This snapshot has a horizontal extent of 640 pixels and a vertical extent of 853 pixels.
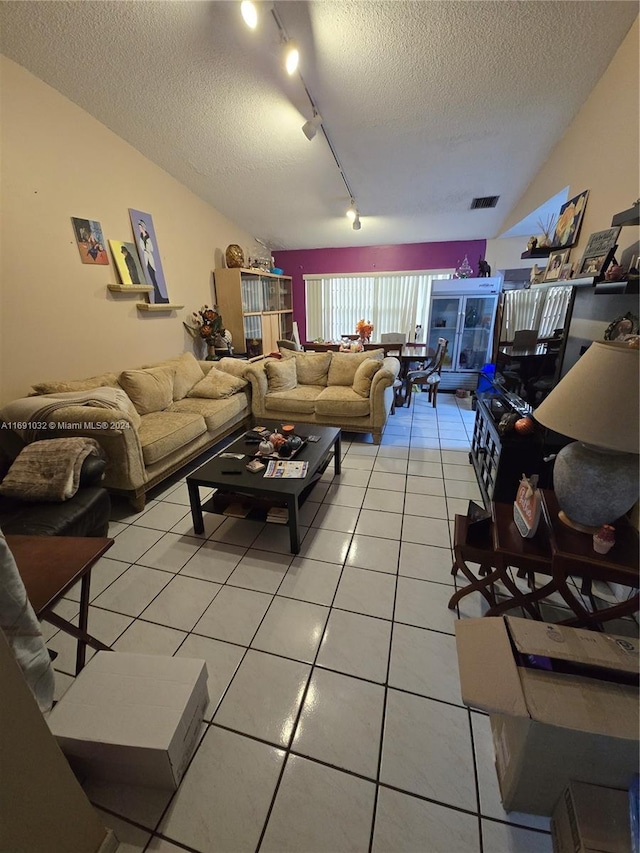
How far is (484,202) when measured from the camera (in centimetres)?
396

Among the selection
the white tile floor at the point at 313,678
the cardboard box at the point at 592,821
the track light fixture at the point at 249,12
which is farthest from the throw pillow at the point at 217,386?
the cardboard box at the point at 592,821

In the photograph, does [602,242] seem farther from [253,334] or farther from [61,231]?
[253,334]

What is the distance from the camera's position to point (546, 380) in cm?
206

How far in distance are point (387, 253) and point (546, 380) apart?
4.42m

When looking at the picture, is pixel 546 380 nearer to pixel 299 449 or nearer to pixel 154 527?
pixel 299 449

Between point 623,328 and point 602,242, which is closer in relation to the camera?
point 623,328

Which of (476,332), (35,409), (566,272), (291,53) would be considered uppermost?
(291,53)

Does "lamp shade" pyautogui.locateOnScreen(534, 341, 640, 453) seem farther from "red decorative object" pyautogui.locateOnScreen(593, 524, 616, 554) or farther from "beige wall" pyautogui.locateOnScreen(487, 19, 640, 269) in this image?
"beige wall" pyautogui.locateOnScreen(487, 19, 640, 269)

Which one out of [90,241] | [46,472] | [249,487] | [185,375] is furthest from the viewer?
[185,375]

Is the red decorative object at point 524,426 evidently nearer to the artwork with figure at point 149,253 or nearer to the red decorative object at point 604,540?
the red decorative object at point 604,540

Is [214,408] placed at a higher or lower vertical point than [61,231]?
lower

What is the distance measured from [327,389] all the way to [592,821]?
3.19m

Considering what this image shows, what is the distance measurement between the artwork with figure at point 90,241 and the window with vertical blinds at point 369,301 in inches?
146

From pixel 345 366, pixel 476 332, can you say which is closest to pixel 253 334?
pixel 345 366
